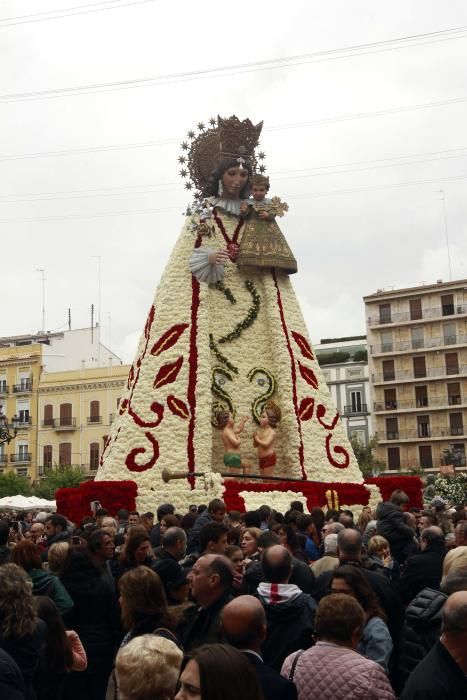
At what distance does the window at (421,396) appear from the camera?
193 feet

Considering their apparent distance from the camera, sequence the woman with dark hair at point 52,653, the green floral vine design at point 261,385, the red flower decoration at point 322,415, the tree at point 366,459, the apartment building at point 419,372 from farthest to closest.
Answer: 1. the apartment building at point 419,372
2. the tree at point 366,459
3. the red flower decoration at point 322,415
4. the green floral vine design at point 261,385
5. the woman with dark hair at point 52,653

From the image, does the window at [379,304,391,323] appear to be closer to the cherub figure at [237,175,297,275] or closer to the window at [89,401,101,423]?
the window at [89,401,101,423]

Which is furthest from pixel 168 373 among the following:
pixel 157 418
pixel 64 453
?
pixel 64 453

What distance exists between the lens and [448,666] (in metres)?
4.25

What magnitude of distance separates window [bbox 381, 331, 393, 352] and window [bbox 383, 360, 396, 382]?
2.81 feet

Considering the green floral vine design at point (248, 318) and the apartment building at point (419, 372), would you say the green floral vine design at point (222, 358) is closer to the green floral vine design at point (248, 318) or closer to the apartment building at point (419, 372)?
the green floral vine design at point (248, 318)

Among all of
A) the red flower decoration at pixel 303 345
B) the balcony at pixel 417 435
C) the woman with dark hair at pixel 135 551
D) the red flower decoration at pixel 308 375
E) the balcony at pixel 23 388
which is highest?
the balcony at pixel 23 388

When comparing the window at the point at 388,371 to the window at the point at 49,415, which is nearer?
the window at the point at 49,415

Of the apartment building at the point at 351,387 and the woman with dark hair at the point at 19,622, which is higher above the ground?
the apartment building at the point at 351,387

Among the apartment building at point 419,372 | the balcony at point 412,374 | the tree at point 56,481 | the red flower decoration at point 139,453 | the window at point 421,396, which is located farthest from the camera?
the window at point 421,396

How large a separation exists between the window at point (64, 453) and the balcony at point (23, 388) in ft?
13.5

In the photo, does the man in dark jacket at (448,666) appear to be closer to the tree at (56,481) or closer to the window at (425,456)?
the tree at (56,481)

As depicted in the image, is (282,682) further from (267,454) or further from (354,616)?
(267,454)

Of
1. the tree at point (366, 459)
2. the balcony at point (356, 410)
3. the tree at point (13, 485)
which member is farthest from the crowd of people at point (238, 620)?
the balcony at point (356, 410)
